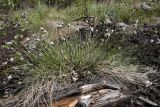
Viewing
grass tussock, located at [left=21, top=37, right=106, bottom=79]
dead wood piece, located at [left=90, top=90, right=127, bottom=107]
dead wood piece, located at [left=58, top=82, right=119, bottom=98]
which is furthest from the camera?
grass tussock, located at [left=21, top=37, right=106, bottom=79]

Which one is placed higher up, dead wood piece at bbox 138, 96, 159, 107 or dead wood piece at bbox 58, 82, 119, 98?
dead wood piece at bbox 58, 82, 119, 98

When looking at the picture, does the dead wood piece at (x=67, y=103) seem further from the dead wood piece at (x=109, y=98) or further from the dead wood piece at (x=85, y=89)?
the dead wood piece at (x=109, y=98)

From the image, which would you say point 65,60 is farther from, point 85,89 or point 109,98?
point 109,98

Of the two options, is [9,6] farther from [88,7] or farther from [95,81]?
[95,81]

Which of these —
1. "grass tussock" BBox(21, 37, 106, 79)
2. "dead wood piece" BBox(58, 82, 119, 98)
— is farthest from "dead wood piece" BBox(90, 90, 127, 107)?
"grass tussock" BBox(21, 37, 106, 79)

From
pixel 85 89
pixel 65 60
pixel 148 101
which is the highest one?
pixel 65 60

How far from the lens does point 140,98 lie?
5.07 m

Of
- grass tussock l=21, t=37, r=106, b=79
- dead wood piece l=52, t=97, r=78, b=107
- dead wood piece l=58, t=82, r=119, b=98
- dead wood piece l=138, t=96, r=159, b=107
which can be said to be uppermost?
grass tussock l=21, t=37, r=106, b=79

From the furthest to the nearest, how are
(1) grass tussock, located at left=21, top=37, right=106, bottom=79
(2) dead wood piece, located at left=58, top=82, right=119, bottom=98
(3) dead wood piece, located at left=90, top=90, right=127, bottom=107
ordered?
(1) grass tussock, located at left=21, top=37, right=106, bottom=79 < (2) dead wood piece, located at left=58, top=82, right=119, bottom=98 < (3) dead wood piece, located at left=90, top=90, right=127, bottom=107

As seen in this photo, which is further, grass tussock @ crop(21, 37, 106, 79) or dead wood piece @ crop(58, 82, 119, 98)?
grass tussock @ crop(21, 37, 106, 79)

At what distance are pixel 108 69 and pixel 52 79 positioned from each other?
823mm

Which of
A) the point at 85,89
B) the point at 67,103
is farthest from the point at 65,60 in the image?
the point at 67,103

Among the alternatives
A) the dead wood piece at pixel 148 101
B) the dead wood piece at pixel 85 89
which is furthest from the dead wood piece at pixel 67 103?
the dead wood piece at pixel 148 101

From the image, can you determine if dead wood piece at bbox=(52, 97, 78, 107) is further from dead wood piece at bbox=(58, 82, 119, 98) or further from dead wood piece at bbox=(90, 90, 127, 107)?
dead wood piece at bbox=(90, 90, 127, 107)
